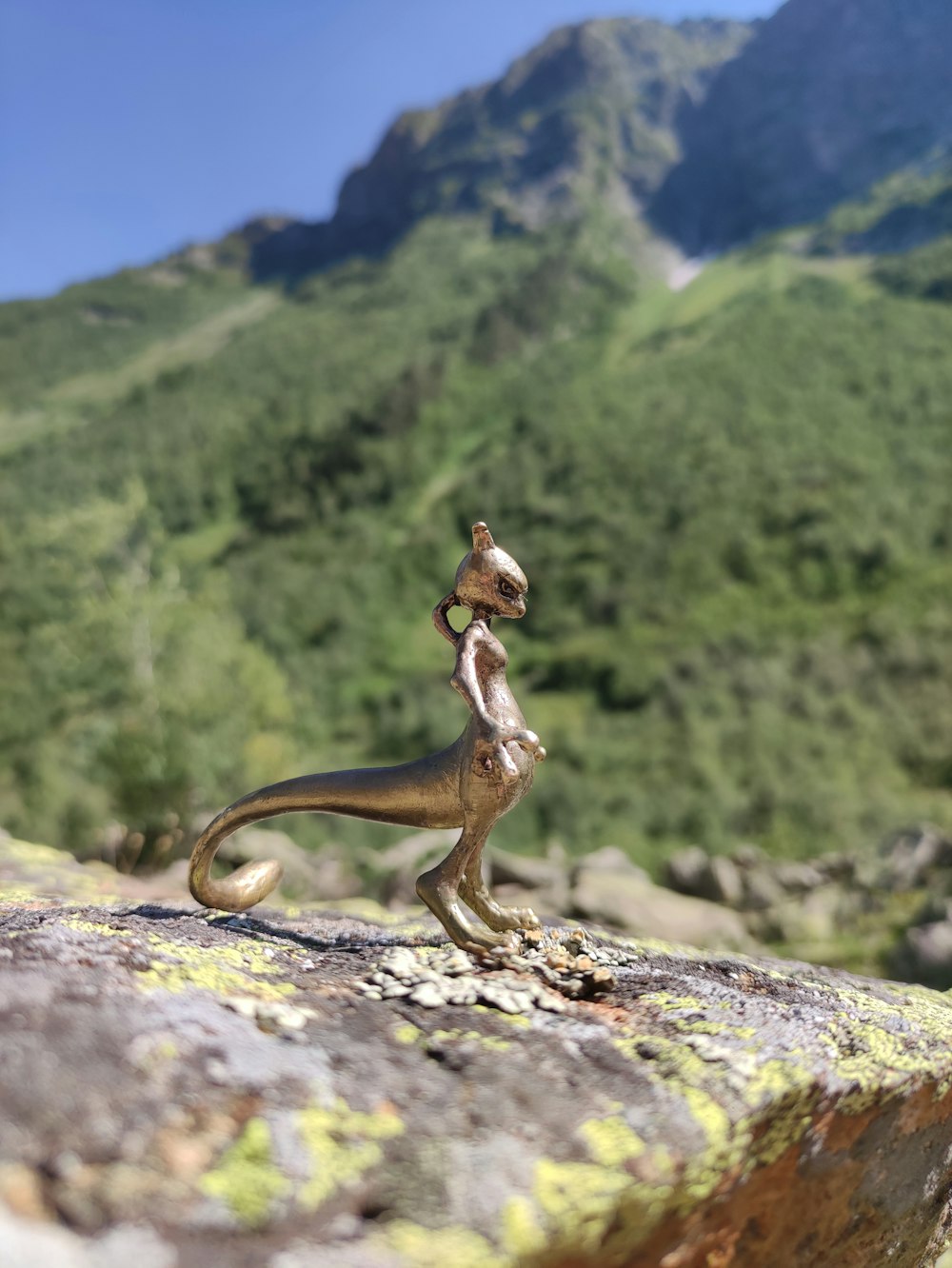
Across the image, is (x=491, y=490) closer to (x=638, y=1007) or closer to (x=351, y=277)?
(x=638, y=1007)

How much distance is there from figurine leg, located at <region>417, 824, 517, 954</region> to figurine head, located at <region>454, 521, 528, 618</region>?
1049mm

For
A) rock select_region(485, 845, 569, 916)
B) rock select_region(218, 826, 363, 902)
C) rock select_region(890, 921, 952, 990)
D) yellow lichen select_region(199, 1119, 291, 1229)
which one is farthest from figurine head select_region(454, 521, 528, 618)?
rock select_region(890, 921, 952, 990)

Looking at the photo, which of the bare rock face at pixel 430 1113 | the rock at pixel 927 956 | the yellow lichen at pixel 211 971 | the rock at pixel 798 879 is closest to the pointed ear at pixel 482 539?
the bare rock face at pixel 430 1113

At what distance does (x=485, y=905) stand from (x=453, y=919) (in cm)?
36

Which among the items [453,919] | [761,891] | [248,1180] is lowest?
[761,891]

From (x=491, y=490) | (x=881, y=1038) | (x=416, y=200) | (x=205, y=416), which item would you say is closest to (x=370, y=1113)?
(x=881, y=1038)

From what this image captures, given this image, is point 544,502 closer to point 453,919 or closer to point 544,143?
point 453,919

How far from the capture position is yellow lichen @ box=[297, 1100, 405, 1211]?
259 centimetres

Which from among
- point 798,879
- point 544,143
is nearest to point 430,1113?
point 798,879

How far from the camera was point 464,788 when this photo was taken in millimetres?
4379

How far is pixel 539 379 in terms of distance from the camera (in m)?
61.0

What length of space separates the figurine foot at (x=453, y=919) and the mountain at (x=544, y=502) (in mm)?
9364

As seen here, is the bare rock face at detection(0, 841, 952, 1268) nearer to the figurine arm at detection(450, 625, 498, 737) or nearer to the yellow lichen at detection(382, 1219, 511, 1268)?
the yellow lichen at detection(382, 1219, 511, 1268)

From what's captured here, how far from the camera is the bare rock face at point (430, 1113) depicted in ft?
8.13
